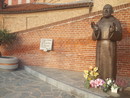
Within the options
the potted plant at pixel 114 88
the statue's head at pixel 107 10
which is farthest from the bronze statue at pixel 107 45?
the potted plant at pixel 114 88

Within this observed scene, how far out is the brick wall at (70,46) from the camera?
18.3 ft

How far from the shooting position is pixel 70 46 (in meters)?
6.75

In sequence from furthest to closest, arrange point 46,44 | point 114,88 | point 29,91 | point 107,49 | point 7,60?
point 46,44
point 7,60
point 29,91
point 107,49
point 114,88

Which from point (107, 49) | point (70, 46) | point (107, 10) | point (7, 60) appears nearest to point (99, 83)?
point (107, 49)

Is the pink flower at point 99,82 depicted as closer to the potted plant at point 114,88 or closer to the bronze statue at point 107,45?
the bronze statue at point 107,45

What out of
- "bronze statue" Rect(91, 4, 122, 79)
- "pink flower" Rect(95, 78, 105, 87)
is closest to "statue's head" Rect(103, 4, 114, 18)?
"bronze statue" Rect(91, 4, 122, 79)

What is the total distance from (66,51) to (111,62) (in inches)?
130

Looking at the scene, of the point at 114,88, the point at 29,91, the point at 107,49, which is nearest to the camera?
the point at 114,88

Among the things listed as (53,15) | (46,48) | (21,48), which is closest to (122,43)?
(46,48)

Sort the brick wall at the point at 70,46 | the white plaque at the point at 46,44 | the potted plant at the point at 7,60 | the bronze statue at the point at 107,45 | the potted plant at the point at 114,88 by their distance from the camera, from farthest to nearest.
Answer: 1. the white plaque at the point at 46,44
2. the potted plant at the point at 7,60
3. the brick wall at the point at 70,46
4. the bronze statue at the point at 107,45
5. the potted plant at the point at 114,88

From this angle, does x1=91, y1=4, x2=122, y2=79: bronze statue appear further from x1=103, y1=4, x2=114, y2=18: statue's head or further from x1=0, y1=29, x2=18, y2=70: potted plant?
x1=0, y1=29, x2=18, y2=70: potted plant

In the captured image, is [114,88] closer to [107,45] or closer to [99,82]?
[99,82]

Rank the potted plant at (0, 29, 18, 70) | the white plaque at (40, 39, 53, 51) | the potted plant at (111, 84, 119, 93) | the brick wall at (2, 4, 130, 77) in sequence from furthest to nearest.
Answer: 1. the white plaque at (40, 39, 53, 51)
2. the potted plant at (0, 29, 18, 70)
3. the brick wall at (2, 4, 130, 77)
4. the potted plant at (111, 84, 119, 93)

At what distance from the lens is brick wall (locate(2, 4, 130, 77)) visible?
559cm
